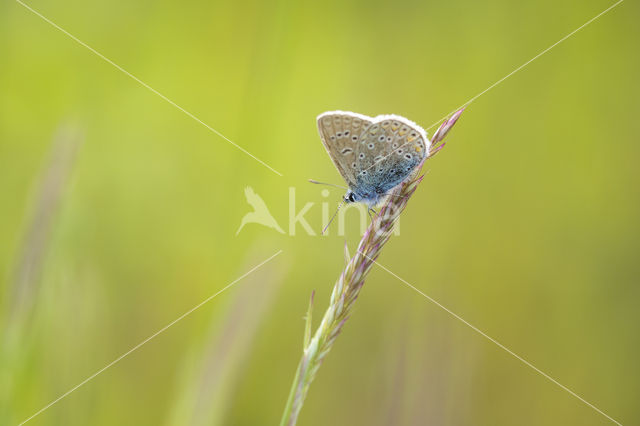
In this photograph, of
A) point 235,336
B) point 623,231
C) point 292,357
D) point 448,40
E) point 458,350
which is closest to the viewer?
point 235,336

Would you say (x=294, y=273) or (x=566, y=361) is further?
(x=294, y=273)

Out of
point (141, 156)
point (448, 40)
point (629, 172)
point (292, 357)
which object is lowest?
point (292, 357)

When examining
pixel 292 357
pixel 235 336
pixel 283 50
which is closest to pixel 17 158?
pixel 283 50

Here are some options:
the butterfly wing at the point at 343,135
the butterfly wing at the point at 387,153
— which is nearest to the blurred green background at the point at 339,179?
the butterfly wing at the point at 343,135

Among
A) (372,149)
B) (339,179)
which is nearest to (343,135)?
(372,149)

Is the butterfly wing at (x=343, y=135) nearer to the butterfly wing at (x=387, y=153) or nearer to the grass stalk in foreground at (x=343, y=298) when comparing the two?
the butterfly wing at (x=387, y=153)

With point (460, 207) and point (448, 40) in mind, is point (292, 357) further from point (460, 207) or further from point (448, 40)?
point (448, 40)

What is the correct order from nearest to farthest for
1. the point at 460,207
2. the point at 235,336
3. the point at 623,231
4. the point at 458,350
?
the point at 235,336 < the point at 458,350 < the point at 623,231 < the point at 460,207
